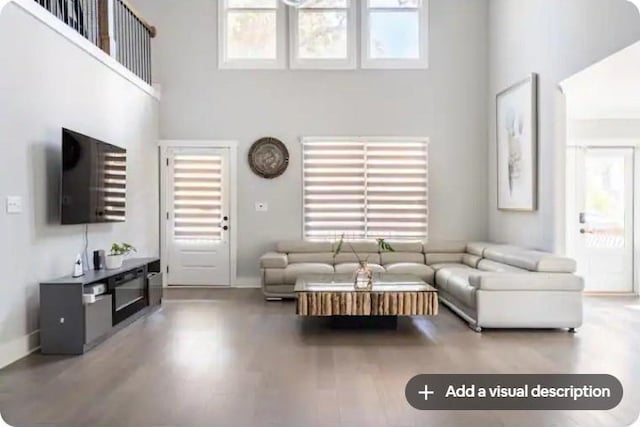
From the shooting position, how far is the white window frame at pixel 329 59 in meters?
7.36

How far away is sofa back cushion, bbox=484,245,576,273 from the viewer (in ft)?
15.7

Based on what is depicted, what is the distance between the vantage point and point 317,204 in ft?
24.3

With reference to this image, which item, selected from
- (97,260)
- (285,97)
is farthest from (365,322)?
(285,97)

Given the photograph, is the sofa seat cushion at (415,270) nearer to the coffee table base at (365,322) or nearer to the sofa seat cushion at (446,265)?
the sofa seat cushion at (446,265)

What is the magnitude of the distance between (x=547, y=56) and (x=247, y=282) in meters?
4.94

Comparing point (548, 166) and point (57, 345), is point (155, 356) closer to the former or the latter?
point (57, 345)

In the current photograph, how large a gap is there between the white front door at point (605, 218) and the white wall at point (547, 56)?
113 centimetres

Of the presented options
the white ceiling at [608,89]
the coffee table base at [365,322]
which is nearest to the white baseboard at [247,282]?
the coffee table base at [365,322]

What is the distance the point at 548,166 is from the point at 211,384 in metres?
4.38

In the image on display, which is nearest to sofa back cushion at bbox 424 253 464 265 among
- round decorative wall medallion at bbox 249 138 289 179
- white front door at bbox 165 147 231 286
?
round decorative wall medallion at bbox 249 138 289 179

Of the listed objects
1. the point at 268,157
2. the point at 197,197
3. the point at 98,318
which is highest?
the point at 268,157

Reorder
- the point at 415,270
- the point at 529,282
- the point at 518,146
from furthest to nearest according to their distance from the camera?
the point at 415,270
the point at 518,146
the point at 529,282

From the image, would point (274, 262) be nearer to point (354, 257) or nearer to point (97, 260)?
point (354, 257)

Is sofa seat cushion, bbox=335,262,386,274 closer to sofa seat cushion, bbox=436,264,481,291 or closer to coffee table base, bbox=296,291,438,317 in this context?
sofa seat cushion, bbox=436,264,481,291
